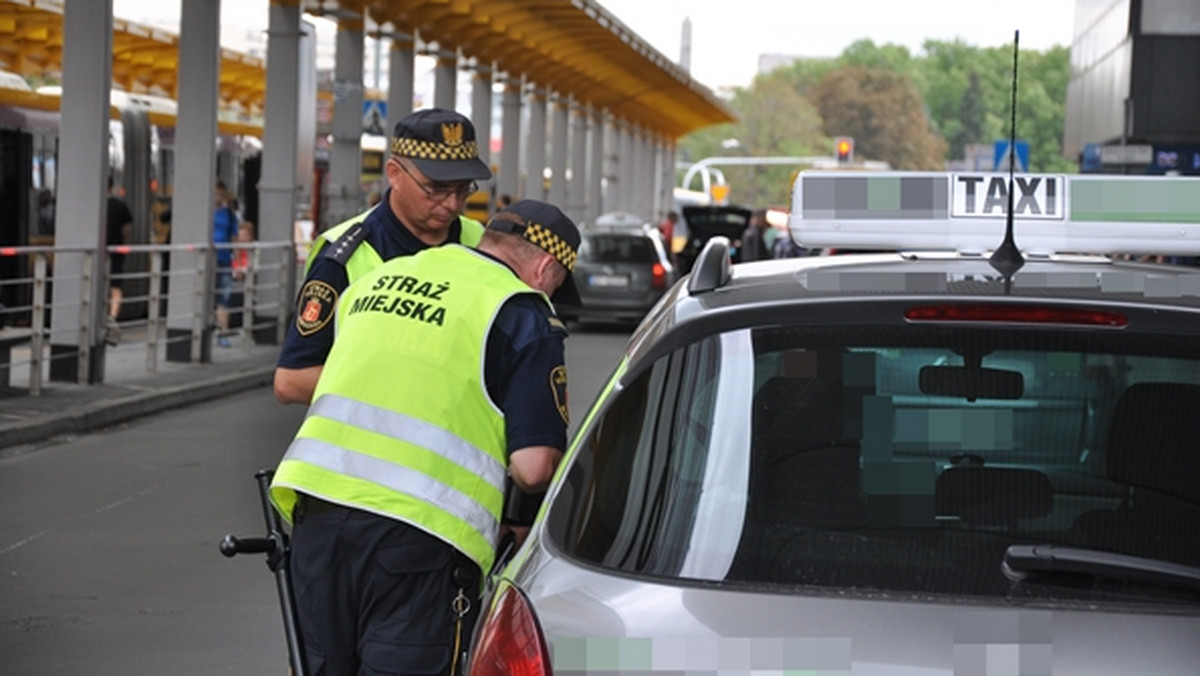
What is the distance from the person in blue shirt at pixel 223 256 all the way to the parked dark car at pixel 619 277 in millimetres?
5607

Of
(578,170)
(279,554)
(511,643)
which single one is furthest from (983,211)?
(578,170)

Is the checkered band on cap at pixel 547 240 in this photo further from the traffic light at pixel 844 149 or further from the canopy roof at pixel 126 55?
the traffic light at pixel 844 149

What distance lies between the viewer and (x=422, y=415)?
4.37 m

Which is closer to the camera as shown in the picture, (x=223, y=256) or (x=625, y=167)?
(x=223, y=256)

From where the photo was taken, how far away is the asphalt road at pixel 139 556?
26.0 feet

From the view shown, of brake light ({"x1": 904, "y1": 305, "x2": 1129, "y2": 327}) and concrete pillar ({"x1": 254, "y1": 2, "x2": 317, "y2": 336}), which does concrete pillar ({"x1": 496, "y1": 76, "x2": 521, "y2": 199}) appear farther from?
brake light ({"x1": 904, "y1": 305, "x2": 1129, "y2": 327})

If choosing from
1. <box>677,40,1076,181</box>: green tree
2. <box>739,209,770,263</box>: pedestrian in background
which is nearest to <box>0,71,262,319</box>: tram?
<box>739,209,770,263</box>: pedestrian in background

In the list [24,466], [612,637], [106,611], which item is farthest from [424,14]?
[612,637]

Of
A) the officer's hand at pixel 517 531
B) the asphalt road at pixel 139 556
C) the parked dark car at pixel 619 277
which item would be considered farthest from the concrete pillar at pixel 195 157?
the officer's hand at pixel 517 531

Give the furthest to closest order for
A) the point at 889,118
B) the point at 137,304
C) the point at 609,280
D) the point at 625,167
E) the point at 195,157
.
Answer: the point at 889,118 → the point at 625,167 → the point at 609,280 → the point at 137,304 → the point at 195,157

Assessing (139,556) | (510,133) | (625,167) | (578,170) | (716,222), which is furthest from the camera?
(625,167)

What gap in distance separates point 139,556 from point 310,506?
594 cm

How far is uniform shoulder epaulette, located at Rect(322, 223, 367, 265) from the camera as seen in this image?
17.5 feet

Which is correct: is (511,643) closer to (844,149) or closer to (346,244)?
(346,244)
